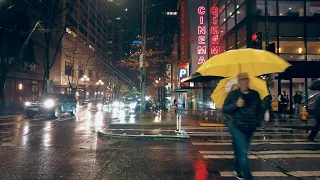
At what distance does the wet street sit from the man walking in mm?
1247

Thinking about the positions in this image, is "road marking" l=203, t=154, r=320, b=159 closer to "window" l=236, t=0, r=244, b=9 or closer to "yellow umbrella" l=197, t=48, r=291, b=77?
"yellow umbrella" l=197, t=48, r=291, b=77

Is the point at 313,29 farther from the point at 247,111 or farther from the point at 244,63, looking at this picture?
the point at 247,111

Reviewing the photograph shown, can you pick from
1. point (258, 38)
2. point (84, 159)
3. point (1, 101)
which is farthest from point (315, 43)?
point (1, 101)

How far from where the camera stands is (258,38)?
14211 millimetres

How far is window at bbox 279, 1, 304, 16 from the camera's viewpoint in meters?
23.1

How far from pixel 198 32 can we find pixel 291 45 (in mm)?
9630

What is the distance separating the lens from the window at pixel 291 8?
23078mm

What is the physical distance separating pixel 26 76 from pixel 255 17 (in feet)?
104

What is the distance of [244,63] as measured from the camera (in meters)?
6.89

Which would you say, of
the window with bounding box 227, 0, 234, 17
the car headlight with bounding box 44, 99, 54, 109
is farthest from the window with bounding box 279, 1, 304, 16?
the car headlight with bounding box 44, 99, 54, 109

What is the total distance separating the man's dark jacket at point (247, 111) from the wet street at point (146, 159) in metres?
1.63

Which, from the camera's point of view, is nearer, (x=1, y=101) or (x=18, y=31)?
(x=1, y=101)

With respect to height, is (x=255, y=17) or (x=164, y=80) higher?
(x=255, y=17)

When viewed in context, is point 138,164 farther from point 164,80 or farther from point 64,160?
point 164,80
